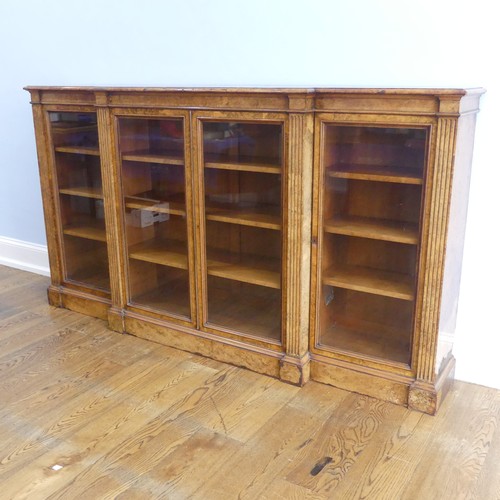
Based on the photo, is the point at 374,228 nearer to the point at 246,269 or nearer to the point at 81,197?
the point at 246,269

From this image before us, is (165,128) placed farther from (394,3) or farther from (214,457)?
(214,457)

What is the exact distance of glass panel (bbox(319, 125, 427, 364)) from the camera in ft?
5.99

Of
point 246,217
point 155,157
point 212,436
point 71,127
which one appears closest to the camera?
point 212,436

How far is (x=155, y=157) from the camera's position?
223 cm

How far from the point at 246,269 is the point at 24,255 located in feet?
5.58

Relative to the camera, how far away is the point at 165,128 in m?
2.17

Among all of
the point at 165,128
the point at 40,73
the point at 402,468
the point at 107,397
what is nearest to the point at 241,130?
the point at 165,128

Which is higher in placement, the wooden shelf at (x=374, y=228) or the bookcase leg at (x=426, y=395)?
the wooden shelf at (x=374, y=228)

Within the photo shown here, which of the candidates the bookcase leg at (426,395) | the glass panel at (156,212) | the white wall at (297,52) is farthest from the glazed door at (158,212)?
the bookcase leg at (426,395)

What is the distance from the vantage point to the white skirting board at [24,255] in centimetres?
321

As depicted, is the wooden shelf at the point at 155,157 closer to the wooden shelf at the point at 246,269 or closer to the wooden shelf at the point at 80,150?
the wooden shelf at the point at 80,150

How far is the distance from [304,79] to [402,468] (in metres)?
1.40

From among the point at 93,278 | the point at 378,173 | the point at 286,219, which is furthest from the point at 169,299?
the point at 378,173

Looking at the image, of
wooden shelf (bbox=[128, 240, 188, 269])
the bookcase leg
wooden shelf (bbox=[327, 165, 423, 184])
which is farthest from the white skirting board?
the bookcase leg
